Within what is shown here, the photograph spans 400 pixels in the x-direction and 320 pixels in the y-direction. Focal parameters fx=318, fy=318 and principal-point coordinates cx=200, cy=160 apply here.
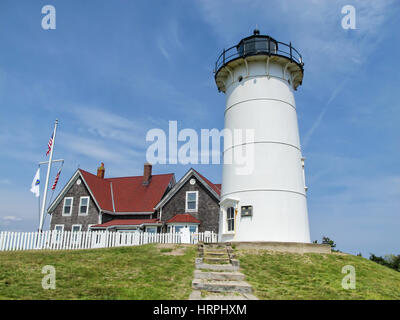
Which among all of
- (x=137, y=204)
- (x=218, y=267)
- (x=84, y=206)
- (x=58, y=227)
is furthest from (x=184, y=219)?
(x=218, y=267)

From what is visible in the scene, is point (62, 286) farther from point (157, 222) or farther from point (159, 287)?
point (157, 222)

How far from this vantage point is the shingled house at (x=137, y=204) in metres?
25.1

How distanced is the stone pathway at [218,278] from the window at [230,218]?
9.48ft

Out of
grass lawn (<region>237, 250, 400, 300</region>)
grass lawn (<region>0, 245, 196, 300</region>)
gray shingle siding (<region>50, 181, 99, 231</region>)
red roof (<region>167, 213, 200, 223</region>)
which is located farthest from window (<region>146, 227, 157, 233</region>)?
grass lawn (<region>237, 250, 400, 300</region>)

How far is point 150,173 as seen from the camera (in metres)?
31.5

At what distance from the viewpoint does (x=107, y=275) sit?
31.8ft

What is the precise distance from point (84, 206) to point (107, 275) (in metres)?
19.8

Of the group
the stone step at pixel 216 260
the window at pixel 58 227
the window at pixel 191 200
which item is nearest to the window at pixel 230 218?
the stone step at pixel 216 260

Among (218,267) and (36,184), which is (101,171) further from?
(218,267)

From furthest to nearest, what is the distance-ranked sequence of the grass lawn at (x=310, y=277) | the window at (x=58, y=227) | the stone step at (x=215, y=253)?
the window at (x=58, y=227) < the stone step at (x=215, y=253) < the grass lawn at (x=310, y=277)

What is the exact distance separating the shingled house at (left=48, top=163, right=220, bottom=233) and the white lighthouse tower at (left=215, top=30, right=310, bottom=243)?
7229mm

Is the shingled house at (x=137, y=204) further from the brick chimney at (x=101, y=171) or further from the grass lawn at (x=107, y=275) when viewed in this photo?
the grass lawn at (x=107, y=275)

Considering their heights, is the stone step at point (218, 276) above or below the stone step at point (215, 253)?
below
